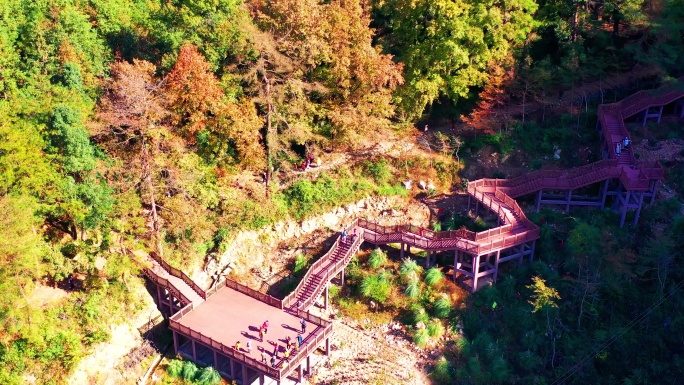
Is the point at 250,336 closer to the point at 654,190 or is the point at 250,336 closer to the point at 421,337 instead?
the point at 421,337

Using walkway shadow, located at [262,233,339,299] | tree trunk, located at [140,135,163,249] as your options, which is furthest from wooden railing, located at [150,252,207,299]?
walkway shadow, located at [262,233,339,299]

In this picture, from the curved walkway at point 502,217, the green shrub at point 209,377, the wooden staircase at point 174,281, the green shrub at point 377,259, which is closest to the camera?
the green shrub at point 209,377

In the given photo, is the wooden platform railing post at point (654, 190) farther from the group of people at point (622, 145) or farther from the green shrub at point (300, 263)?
the green shrub at point (300, 263)

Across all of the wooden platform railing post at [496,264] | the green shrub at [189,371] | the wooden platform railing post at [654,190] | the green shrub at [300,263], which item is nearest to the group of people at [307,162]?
the green shrub at [300,263]

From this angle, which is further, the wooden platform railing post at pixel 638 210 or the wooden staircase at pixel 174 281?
the wooden platform railing post at pixel 638 210

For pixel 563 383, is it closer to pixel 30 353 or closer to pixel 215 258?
pixel 215 258
